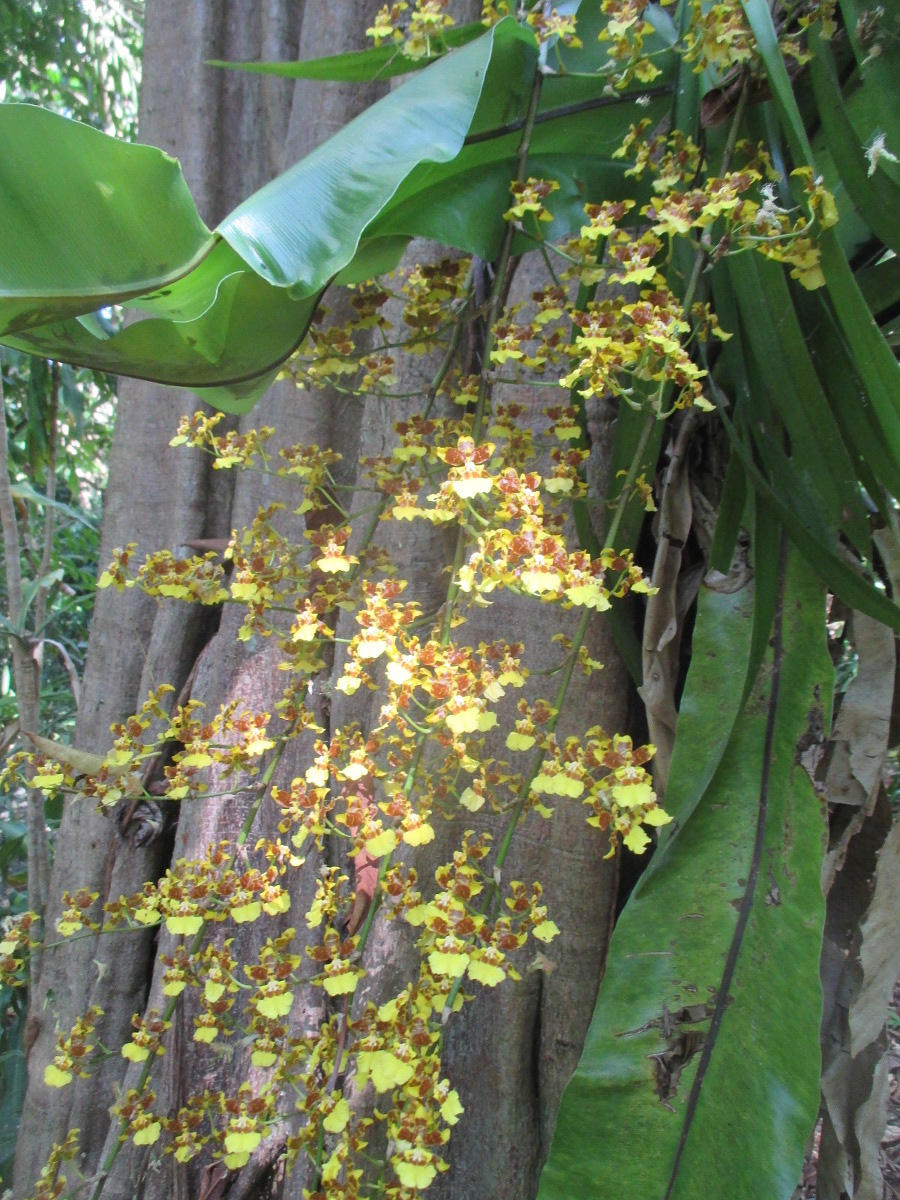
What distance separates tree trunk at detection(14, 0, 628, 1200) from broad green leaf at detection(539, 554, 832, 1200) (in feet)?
0.30

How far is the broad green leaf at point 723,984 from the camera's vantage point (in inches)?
24.5

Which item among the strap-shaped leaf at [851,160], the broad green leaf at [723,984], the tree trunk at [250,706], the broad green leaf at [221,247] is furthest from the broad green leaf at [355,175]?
the broad green leaf at [723,984]

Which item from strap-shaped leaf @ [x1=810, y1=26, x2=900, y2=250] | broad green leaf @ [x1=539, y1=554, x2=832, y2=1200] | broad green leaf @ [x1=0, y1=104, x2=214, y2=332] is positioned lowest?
broad green leaf @ [x1=539, y1=554, x2=832, y2=1200]

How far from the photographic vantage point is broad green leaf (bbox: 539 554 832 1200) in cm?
62

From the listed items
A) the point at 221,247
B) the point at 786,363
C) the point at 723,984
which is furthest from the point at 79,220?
the point at 723,984

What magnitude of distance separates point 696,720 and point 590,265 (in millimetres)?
416

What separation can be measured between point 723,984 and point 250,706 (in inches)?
27.8

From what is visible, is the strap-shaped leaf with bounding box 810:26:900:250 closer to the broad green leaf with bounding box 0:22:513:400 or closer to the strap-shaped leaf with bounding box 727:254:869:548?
the strap-shaped leaf with bounding box 727:254:869:548

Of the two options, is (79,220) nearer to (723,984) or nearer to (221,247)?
(221,247)

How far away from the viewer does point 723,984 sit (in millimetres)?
688

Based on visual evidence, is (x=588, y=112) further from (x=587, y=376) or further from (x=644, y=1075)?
(x=644, y=1075)

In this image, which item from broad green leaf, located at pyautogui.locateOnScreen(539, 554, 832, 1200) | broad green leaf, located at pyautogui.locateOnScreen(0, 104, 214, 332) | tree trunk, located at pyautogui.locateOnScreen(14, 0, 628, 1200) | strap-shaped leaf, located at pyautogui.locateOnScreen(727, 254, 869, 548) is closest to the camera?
broad green leaf, located at pyautogui.locateOnScreen(0, 104, 214, 332)

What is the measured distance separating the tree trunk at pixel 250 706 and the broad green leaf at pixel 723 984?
92 millimetres

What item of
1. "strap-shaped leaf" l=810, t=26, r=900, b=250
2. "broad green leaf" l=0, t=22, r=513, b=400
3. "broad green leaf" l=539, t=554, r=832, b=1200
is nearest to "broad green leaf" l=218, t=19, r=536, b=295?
"broad green leaf" l=0, t=22, r=513, b=400
